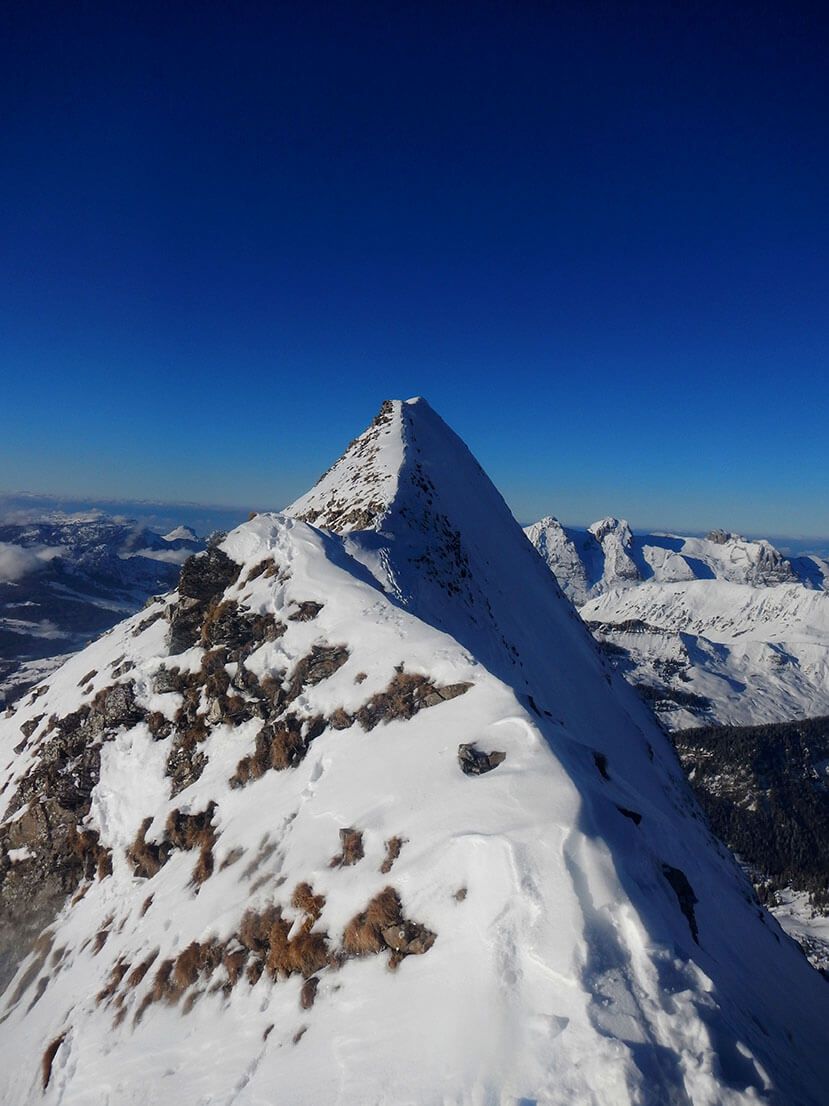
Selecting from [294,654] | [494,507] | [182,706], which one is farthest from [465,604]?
[494,507]

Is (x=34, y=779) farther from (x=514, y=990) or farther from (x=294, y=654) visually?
(x=514, y=990)

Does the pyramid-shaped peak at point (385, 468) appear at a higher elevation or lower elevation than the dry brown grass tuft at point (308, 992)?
higher

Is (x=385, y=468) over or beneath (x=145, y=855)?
over

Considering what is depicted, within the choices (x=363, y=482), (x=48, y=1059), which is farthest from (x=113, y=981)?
(x=363, y=482)

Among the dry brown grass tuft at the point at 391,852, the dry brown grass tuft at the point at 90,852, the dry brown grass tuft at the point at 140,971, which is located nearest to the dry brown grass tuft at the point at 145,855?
the dry brown grass tuft at the point at 90,852

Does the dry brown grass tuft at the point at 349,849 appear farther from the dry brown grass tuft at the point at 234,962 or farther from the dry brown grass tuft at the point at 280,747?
the dry brown grass tuft at the point at 280,747

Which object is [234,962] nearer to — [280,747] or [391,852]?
[391,852]
